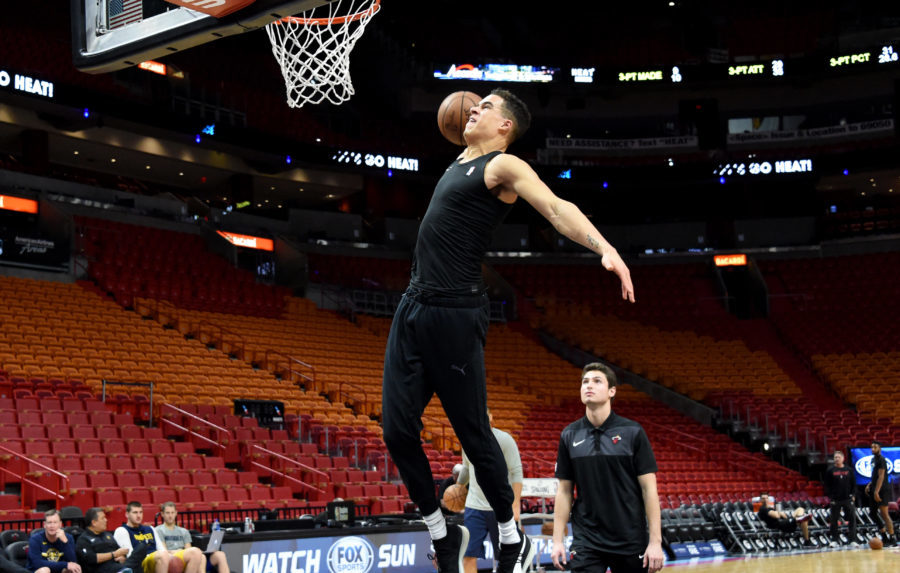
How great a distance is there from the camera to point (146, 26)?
20.1 ft

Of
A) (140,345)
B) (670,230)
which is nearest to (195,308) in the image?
(140,345)

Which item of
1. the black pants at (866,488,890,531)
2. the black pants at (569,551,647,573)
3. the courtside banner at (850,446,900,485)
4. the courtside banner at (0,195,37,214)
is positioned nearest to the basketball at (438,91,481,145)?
the black pants at (569,551,647,573)

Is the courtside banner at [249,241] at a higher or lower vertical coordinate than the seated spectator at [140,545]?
higher

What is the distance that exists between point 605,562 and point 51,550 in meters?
6.61

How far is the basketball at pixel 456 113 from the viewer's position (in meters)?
4.18

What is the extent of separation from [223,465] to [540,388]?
1202 centimetres

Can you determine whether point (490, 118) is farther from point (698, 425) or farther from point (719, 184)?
point (719, 184)

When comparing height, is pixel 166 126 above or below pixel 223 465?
above

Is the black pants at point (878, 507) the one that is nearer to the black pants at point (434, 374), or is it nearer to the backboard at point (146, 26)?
the backboard at point (146, 26)

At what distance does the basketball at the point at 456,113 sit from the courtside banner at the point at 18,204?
906 inches

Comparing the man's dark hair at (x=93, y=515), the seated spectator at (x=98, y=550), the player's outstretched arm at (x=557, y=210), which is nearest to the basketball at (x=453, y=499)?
the player's outstretched arm at (x=557, y=210)

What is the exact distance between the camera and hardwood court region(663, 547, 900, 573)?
41.4ft

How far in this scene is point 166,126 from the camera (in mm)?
27438

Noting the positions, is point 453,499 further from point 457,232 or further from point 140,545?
point 140,545
